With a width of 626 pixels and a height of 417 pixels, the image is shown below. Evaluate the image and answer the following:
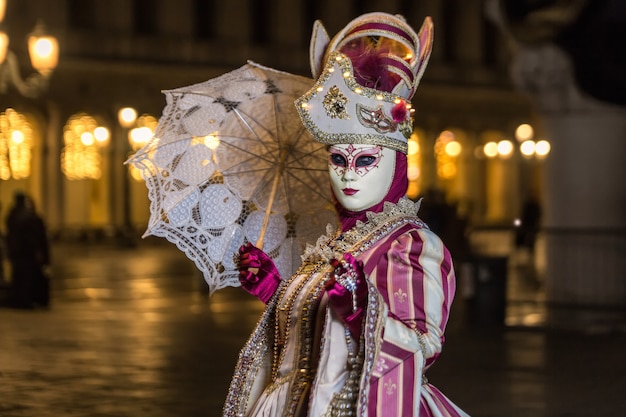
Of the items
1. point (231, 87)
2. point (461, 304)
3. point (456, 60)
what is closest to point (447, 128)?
point (456, 60)

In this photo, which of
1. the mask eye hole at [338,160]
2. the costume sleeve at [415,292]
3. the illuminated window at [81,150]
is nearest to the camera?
the costume sleeve at [415,292]

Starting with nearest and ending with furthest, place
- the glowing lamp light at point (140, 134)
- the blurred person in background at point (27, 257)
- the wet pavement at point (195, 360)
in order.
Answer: the wet pavement at point (195, 360) < the blurred person in background at point (27, 257) < the glowing lamp light at point (140, 134)

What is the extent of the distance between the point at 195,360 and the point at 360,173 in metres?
8.74

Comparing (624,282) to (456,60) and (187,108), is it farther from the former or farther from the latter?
(456,60)

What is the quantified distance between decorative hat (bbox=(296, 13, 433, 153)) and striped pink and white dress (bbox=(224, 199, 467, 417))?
0.30 metres

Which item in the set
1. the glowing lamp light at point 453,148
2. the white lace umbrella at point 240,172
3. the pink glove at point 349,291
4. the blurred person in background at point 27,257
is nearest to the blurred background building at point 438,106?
the glowing lamp light at point 453,148

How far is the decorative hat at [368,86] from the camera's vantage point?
16.5 ft

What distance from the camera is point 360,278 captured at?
15.3 ft

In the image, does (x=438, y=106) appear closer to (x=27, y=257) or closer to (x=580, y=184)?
(x=27, y=257)

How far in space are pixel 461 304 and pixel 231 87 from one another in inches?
579

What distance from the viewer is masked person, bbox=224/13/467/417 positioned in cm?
473

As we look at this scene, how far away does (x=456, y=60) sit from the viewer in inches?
2424

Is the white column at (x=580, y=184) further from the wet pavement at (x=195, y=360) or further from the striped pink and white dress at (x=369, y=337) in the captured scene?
the striped pink and white dress at (x=369, y=337)

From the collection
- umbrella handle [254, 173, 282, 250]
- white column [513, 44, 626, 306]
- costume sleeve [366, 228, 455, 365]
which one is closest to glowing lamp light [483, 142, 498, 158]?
white column [513, 44, 626, 306]
